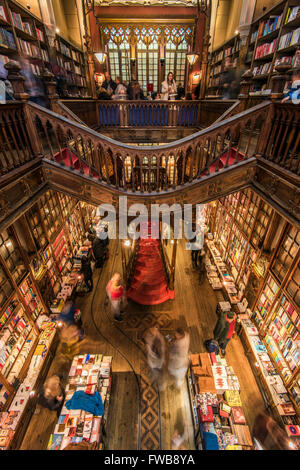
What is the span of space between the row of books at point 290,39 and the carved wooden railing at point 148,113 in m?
2.35

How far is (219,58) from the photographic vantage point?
33.3ft

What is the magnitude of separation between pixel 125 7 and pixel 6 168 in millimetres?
11920

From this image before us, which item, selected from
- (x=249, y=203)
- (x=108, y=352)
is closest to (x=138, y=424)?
(x=108, y=352)

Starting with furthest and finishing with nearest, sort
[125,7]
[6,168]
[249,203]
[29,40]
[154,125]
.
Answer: [125,7]
[154,125]
[29,40]
[249,203]
[6,168]

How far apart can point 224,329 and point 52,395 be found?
3727mm

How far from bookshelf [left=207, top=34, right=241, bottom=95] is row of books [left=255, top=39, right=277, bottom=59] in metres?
1.70

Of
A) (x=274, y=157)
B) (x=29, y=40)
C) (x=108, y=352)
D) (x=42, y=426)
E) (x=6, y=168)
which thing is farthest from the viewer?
(x=29, y=40)

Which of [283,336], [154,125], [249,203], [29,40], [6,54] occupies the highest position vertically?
[29,40]

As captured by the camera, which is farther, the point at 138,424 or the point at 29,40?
the point at 29,40

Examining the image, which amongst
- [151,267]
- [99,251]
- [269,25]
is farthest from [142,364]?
[269,25]

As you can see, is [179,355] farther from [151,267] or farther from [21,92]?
[21,92]

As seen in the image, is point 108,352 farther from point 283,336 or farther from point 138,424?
point 283,336

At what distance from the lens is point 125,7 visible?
33.8 ft

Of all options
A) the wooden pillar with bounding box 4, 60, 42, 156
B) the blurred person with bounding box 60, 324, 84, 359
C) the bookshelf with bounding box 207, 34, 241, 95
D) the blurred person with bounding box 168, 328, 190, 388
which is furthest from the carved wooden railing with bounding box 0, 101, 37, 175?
the bookshelf with bounding box 207, 34, 241, 95
